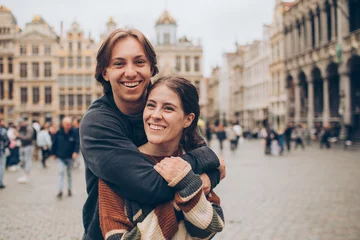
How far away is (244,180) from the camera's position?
1177 centimetres

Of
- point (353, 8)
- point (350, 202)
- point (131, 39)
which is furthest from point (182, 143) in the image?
point (353, 8)

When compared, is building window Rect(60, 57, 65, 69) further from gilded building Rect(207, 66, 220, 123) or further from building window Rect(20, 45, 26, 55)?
gilded building Rect(207, 66, 220, 123)

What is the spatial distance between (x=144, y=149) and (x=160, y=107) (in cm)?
27

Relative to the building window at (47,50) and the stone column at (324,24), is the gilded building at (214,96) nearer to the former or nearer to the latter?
the building window at (47,50)

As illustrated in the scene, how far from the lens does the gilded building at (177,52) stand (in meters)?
62.7

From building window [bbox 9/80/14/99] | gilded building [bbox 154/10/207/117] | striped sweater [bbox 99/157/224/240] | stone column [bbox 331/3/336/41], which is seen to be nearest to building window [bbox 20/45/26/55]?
building window [bbox 9/80/14/99]

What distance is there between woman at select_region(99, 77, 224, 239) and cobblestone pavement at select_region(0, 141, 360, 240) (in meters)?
4.17

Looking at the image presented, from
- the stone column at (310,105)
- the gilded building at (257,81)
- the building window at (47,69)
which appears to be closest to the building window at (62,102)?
the building window at (47,69)

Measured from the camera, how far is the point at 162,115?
195cm

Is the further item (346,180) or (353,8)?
(353,8)

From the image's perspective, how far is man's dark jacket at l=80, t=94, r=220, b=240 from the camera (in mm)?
1806

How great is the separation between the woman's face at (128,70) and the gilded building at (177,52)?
2371 inches

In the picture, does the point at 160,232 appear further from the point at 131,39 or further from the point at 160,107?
the point at 131,39

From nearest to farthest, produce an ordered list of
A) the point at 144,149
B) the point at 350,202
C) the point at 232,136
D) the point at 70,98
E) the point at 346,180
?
the point at 144,149 < the point at 350,202 < the point at 346,180 < the point at 232,136 < the point at 70,98
